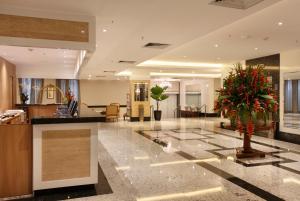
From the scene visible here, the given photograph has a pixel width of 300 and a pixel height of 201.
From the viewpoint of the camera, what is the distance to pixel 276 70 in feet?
28.8

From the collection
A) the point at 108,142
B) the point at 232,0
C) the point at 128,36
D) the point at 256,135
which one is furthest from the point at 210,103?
the point at 232,0

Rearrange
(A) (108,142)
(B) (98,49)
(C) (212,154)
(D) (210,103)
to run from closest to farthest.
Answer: (C) (212,154) → (B) (98,49) → (A) (108,142) → (D) (210,103)

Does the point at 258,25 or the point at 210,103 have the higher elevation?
the point at 258,25

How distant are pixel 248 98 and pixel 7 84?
9.13 m

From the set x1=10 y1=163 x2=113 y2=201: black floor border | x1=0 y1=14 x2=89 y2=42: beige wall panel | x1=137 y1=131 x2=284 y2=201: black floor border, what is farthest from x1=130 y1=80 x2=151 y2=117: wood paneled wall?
x1=10 y1=163 x2=113 y2=201: black floor border

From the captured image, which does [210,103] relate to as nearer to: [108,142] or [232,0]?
[108,142]

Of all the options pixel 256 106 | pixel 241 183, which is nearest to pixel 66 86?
pixel 256 106

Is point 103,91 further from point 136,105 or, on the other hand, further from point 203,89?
point 203,89

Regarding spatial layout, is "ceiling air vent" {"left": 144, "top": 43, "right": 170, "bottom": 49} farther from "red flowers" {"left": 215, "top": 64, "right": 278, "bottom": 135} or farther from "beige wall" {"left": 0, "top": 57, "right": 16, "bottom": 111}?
"beige wall" {"left": 0, "top": 57, "right": 16, "bottom": 111}

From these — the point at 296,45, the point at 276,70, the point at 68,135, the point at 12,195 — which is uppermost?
the point at 296,45

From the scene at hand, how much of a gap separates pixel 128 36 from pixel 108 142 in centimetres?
349

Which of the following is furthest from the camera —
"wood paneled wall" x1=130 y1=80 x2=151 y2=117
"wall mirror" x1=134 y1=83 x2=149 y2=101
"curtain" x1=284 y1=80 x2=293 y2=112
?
"wall mirror" x1=134 y1=83 x2=149 y2=101

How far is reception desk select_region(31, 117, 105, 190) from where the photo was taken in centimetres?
354

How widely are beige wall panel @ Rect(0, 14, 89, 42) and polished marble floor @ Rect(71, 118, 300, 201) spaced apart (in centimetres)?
255
